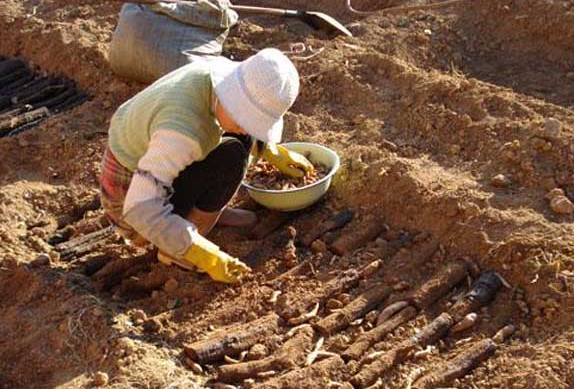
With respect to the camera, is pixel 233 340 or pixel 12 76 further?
pixel 12 76

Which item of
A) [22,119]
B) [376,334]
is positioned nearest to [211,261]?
[376,334]

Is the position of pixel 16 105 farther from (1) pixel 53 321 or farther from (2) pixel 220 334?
(2) pixel 220 334

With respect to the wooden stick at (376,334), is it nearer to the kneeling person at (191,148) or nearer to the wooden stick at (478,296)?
the wooden stick at (478,296)

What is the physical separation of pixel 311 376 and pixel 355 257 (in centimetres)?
79

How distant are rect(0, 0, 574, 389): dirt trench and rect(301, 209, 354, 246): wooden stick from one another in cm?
1

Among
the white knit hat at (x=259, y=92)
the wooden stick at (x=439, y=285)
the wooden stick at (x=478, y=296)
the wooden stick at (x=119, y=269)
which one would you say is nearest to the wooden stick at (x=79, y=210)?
the wooden stick at (x=119, y=269)

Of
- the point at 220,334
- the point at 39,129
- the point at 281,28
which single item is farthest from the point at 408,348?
the point at 281,28

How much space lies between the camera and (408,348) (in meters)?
3.22

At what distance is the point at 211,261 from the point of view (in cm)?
342

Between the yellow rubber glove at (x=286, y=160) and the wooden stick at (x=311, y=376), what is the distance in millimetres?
1126

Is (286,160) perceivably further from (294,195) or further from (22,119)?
(22,119)

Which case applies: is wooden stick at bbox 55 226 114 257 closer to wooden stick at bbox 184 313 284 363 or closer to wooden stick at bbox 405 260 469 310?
wooden stick at bbox 184 313 284 363

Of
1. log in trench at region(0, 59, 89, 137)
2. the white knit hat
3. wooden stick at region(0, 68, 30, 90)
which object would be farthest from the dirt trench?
the white knit hat

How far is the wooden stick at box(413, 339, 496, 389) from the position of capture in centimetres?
307
